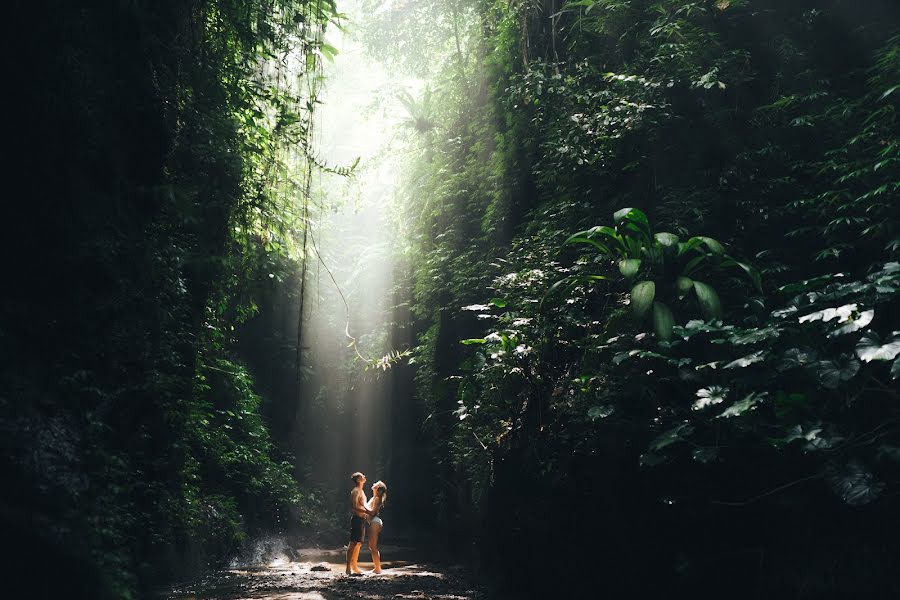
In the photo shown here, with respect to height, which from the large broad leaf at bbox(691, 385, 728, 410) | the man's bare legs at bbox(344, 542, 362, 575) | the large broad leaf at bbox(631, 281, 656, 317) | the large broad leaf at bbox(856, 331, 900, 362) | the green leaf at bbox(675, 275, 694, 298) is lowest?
the man's bare legs at bbox(344, 542, 362, 575)

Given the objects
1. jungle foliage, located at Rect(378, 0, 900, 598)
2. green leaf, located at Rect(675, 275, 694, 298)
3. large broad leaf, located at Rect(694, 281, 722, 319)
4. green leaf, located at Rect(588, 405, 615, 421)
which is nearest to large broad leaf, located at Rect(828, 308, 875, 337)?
jungle foliage, located at Rect(378, 0, 900, 598)

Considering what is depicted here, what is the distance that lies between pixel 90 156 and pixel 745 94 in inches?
275

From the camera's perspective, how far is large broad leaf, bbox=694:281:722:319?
487cm

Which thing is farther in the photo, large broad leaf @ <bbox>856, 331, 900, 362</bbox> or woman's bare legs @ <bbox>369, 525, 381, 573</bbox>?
woman's bare legs @ <bbox>369, 525, 381, 573</bbox>

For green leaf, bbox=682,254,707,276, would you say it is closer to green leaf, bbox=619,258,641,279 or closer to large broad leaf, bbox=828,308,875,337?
green leaf, bbox=619,258,641,279

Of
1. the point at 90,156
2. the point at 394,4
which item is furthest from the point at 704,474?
the point at 394,4

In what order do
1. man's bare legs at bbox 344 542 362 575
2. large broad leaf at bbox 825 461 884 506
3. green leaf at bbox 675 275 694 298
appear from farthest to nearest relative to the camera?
man's bare legs at bbox 344 542 362 575 < green leaf at bbox 675 275 694 298 < large broad leaf at bbox 825 461 884 506

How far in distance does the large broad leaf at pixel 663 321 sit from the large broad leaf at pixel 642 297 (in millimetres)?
76

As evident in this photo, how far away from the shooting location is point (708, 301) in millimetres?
4945

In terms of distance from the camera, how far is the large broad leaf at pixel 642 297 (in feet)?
16.4

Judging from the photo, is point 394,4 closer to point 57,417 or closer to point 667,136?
point 667,136

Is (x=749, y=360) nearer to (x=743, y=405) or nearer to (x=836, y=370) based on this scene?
(x=743, y=405)

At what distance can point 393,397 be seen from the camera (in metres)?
17.5

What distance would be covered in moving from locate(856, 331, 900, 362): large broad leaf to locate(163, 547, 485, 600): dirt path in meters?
4.51
